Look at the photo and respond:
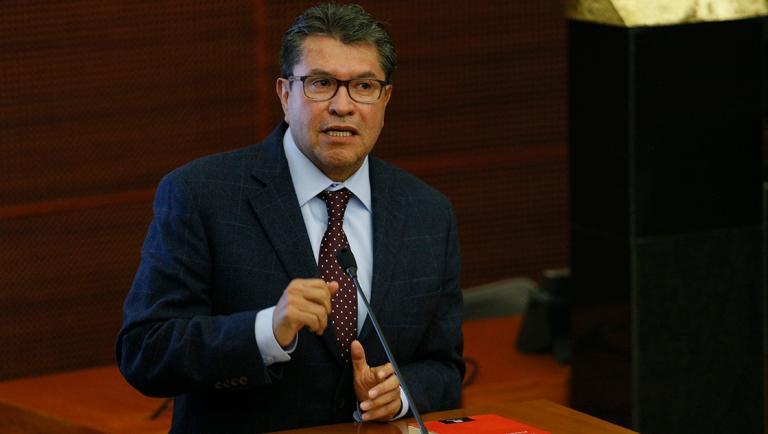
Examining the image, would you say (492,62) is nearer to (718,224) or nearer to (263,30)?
(263,30)

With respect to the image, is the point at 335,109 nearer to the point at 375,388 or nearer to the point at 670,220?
the point at 375,388

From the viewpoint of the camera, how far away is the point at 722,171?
4242 millimetres

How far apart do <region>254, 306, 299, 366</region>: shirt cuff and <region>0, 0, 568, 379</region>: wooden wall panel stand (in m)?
2.24

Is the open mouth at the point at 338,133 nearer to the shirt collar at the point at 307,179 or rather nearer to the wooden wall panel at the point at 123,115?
the shirt collar at the point at 307,179

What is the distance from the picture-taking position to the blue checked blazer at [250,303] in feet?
8.92

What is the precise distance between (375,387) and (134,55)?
232cm

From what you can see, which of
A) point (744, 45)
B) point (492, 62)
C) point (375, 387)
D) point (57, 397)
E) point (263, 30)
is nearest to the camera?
point (375, 387)

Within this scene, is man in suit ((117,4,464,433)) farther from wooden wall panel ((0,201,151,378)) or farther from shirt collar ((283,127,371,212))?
wooden wall panel ((0,201,151,378))

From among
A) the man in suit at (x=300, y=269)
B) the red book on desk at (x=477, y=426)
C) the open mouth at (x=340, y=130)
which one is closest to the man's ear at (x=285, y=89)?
the man in suit at (x=300, y=269)

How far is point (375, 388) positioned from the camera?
274cm

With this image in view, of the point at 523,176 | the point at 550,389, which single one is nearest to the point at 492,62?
the point at 523,176

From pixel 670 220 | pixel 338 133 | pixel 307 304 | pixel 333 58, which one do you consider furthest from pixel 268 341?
pixel 670 220

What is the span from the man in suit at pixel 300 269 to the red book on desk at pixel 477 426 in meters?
0.10

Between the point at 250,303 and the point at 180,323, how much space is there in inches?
6.2
